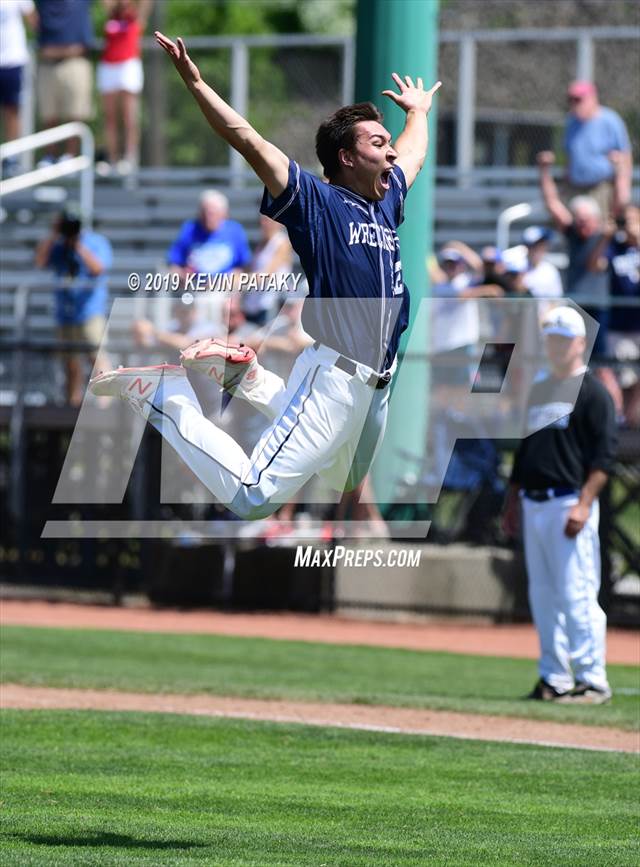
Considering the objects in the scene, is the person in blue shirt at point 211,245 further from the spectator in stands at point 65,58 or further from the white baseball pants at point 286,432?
the white baseball pants at point 286,432

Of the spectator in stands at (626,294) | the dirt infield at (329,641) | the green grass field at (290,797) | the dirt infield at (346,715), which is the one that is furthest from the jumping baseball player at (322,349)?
the spectator in stands at (626,294)

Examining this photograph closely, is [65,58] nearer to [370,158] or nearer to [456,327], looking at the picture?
[456,327]

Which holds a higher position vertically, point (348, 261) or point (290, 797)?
point (348, 261)

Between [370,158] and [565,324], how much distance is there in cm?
412

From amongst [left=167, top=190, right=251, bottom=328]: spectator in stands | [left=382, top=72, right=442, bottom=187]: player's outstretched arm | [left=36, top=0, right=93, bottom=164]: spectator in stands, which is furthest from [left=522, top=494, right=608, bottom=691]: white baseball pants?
[left=36, top=0, right=93, bottom=164]: spectator in stands

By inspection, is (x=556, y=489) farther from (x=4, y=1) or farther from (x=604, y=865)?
(x=4, y=1)

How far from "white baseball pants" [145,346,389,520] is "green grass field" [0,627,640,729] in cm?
381

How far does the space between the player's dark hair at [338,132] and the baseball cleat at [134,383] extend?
1236mm

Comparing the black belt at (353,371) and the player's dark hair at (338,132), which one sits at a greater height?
the player's dark hair at (338,132)

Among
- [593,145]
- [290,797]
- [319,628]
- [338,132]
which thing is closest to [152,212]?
[593,145]

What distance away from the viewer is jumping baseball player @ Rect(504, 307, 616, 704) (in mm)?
11000

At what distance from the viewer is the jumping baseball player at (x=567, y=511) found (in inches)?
433

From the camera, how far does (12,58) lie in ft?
66.7

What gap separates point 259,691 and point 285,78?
Answer: 1218 centimetres
